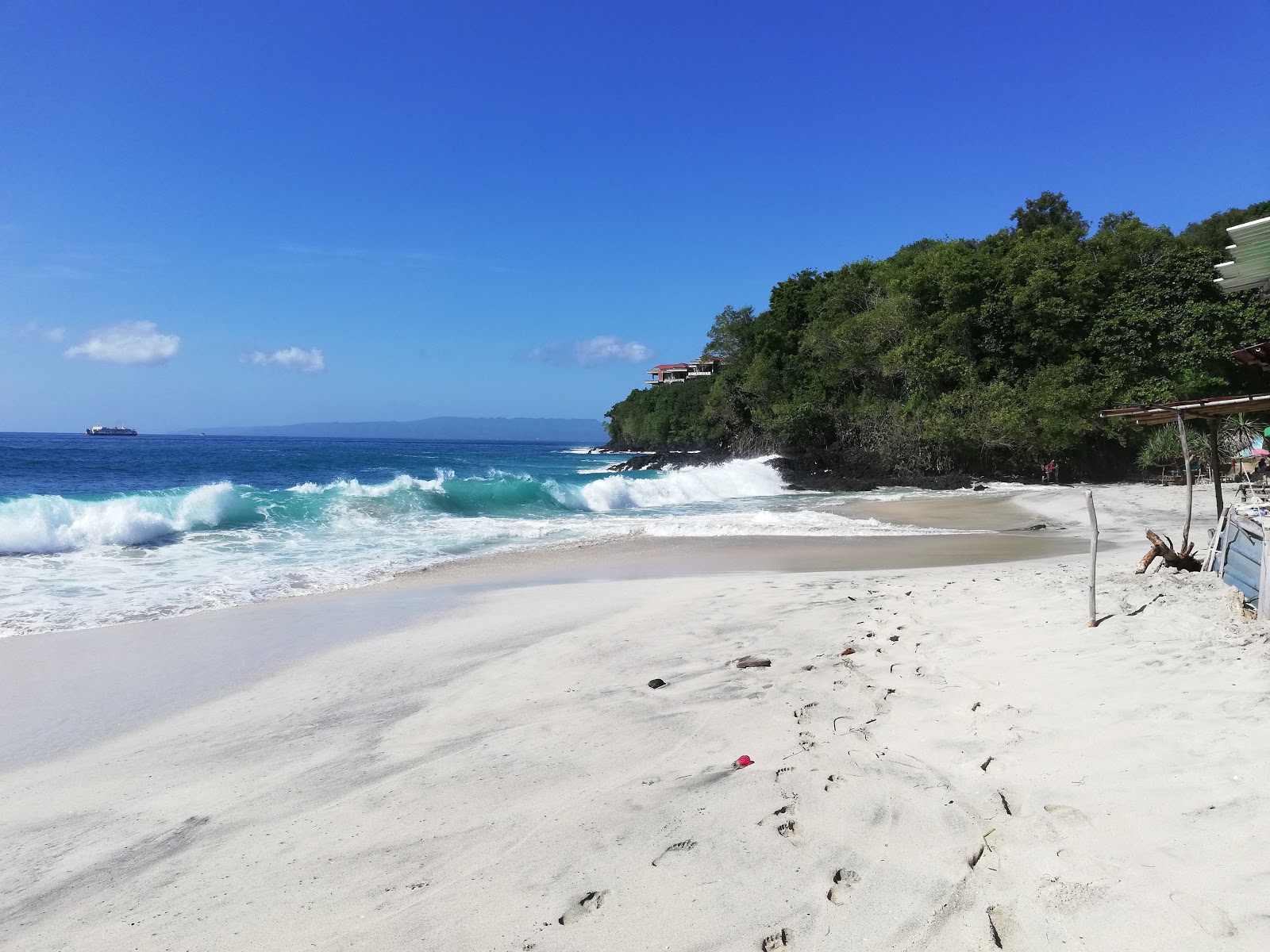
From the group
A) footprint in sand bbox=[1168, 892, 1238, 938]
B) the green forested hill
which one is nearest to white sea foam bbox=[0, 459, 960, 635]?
footprint in sand bbox=[1168, 892, 1238, 938]

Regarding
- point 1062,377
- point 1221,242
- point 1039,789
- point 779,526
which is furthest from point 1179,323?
point 1039,789

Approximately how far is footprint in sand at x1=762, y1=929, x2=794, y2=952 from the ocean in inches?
320

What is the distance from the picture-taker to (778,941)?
2.40 m

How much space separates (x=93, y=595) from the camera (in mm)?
9148

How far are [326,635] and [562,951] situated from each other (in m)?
5.59

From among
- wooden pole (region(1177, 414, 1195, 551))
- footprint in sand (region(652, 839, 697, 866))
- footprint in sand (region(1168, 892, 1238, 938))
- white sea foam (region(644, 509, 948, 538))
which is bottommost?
white sea foam (region(644, 509, 948, 538))

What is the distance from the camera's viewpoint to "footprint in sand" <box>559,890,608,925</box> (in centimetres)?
259

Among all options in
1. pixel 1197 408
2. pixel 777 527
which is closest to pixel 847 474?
pixel 777 527

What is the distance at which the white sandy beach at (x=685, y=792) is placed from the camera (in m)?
2.52

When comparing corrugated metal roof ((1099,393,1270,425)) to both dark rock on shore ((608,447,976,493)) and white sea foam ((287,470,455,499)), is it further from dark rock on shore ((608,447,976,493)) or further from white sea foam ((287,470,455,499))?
dark rock on shore ((608,447,976,493))

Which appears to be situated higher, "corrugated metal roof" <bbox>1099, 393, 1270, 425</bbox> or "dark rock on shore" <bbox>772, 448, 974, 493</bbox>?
"corrugated metal roof" <bbox>1099, 393, 1270, 425</bbox>

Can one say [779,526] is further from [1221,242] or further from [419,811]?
[1221,242]

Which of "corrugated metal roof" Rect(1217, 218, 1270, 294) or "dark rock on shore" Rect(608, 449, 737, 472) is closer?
"corrugated metal roof" Rect(1217, 218, 1270, 294)

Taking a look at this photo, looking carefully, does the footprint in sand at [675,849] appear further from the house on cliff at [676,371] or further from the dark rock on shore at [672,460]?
the house on cliff at [676,371]
